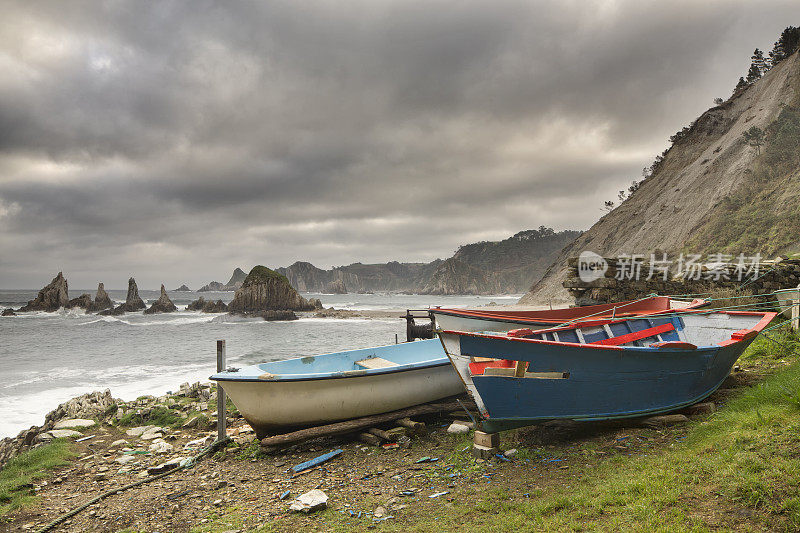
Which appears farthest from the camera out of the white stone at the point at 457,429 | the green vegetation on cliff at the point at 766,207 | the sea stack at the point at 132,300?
the sea stack at the point at 132,300

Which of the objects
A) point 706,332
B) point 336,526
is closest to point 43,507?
point 336,526

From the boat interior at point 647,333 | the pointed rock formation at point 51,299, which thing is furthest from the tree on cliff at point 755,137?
the pointed rock formation at point 51,299

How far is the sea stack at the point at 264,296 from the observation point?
5869cm

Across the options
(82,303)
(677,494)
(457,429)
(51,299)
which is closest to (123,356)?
(457,429)

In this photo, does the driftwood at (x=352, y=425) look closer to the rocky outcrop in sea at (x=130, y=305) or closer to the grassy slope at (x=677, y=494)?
the grassy slope at (x=677, y=494)

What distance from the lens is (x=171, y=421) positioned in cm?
1034

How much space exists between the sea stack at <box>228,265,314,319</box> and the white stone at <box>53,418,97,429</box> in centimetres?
4784

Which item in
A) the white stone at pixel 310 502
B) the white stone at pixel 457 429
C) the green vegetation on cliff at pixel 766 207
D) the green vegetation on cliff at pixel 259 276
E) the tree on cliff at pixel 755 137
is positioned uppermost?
the tree on cliff at pixel 755 137

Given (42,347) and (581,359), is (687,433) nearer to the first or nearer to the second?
(581,359)

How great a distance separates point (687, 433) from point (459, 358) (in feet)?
9.53

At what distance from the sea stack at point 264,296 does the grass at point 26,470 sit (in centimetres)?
5000

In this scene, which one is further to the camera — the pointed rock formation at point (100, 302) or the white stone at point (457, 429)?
the pointed rock formation at point (100, 302)

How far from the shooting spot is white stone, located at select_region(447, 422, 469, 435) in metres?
7.24

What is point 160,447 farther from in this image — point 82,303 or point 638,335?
point 82,303
